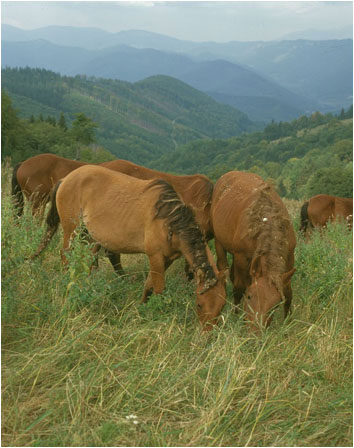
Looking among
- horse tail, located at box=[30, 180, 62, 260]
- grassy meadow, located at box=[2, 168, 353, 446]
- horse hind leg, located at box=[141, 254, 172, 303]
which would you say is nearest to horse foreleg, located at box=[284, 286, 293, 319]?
grassy meadow, located at box=[2, 168, 353, 446]

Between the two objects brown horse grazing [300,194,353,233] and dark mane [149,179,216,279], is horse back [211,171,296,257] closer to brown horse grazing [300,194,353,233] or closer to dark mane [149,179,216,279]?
dark mane [149,179,216,279]

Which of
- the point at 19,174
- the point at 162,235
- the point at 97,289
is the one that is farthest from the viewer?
the point at 19,174

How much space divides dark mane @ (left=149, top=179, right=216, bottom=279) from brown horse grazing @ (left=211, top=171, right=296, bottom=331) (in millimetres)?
540

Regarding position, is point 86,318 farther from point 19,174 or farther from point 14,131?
point 14,131

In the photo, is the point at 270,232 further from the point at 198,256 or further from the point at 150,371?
the point at 150,371

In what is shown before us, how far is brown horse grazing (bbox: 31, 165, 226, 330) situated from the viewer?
4.78 meters

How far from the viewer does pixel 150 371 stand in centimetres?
387

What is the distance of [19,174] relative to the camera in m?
9.37

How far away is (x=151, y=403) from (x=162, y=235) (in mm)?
2155

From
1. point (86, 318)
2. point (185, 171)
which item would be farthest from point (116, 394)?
point (185, 171)

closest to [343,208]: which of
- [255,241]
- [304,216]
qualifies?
[304,216]

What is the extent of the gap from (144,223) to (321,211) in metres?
8.69

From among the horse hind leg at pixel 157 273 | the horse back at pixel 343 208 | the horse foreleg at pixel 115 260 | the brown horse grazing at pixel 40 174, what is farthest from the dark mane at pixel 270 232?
the horse back at pixel 343 208

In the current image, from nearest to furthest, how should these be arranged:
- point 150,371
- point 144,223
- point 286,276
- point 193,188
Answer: point 150,371, point 286,276, point 144,223, point 193,188
